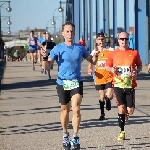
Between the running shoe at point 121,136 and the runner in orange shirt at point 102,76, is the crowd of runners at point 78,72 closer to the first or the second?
the running shoe at point 121,136

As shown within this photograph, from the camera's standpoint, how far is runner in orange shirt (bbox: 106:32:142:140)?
9.52 meters

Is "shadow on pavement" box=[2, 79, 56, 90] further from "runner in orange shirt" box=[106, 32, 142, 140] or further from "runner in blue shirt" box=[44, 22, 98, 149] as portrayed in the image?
"runner in blue shirt" box=[44, 22, 98, 149]

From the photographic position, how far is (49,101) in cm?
1603

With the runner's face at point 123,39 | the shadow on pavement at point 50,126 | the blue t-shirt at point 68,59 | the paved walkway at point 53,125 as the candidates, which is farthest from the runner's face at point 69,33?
the shadow on pavement at point 50,126

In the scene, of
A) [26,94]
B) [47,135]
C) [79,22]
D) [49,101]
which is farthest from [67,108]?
[79,22]

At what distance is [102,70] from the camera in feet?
39.6

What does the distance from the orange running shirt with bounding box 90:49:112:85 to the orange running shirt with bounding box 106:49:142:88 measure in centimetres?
225

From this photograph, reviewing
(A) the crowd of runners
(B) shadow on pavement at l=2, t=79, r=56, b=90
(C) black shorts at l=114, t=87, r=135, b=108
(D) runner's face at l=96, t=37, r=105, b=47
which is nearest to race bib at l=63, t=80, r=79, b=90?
(A) the crowd of runners

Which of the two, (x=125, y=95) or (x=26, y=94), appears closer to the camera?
(x=125, y=95)

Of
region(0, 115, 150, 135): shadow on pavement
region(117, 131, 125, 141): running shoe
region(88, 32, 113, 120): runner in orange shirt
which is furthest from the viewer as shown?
region(88, 32, 113, 120): runner in orange shirt

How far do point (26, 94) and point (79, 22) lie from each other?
38.1 meters

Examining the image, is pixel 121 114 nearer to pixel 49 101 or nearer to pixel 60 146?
pixel 60 146

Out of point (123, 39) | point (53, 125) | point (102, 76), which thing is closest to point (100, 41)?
point (102, 76)

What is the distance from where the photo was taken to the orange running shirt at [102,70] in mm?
11906
